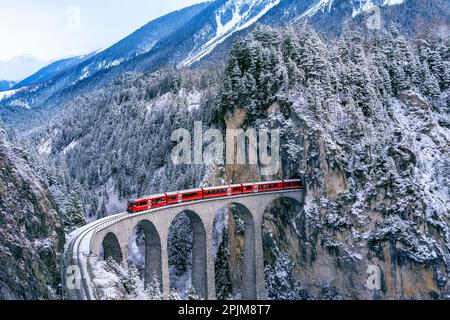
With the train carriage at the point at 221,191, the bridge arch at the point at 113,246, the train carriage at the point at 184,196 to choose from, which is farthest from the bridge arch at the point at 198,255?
the bridge arch at the point at 113,246

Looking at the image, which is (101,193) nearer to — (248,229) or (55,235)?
(248,229)

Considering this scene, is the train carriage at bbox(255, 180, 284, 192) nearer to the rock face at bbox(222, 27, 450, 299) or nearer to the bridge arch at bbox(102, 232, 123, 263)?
the rock face at bbox(222, 27, 450, 299)

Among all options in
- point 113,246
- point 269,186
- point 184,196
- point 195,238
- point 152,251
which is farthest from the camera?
point 269,186

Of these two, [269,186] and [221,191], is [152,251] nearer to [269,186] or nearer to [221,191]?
[221,191]

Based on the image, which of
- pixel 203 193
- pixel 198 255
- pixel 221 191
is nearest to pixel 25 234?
pixel 203 193

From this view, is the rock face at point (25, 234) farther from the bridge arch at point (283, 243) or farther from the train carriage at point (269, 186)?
the bridge arch at point (283, 243)
